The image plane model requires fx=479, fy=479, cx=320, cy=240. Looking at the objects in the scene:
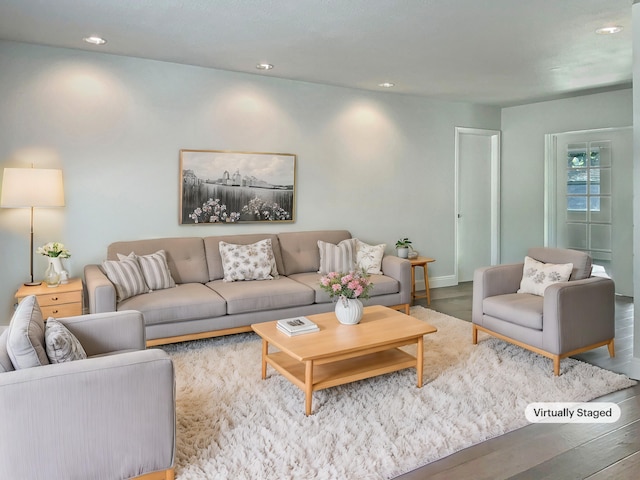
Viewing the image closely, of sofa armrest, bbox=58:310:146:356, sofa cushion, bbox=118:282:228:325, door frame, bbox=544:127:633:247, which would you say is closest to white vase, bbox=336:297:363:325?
sofa cushion, bbox=118:282:228:325

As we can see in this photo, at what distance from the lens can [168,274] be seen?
421cm

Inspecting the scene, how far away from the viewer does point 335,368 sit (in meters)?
3.04

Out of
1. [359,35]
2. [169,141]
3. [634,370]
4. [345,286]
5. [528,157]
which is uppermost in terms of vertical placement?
[359,35]

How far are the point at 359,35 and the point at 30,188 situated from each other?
2808mm

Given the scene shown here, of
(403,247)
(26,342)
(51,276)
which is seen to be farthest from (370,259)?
(26,342)

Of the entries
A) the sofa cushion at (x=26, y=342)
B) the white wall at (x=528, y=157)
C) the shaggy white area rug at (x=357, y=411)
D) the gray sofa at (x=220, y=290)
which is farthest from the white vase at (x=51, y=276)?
the white wall at (x=528, y=157)

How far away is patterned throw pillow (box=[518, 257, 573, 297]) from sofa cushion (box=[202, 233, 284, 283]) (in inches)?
90.3

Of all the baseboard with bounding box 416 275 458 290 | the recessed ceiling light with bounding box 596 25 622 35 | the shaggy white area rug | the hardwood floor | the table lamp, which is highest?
the recessed ceiling light with bounding box 596 25 622 35

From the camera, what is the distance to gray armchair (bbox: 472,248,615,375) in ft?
10.8

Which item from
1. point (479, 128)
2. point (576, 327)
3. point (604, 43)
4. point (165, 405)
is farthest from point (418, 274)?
point (165, 405)

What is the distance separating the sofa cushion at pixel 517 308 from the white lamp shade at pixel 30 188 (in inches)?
140

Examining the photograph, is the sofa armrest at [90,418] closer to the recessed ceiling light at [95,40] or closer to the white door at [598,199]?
the recessed ceiling light at [95,40]

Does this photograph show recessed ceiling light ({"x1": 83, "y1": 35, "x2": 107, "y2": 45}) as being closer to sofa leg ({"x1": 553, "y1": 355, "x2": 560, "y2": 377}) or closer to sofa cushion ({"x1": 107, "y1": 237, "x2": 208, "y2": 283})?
sofa cushion ({"x1": 107, "y1": 237, "x2": 208, "y2": 283})

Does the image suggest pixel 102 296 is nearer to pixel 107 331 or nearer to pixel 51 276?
pixel 51 276
